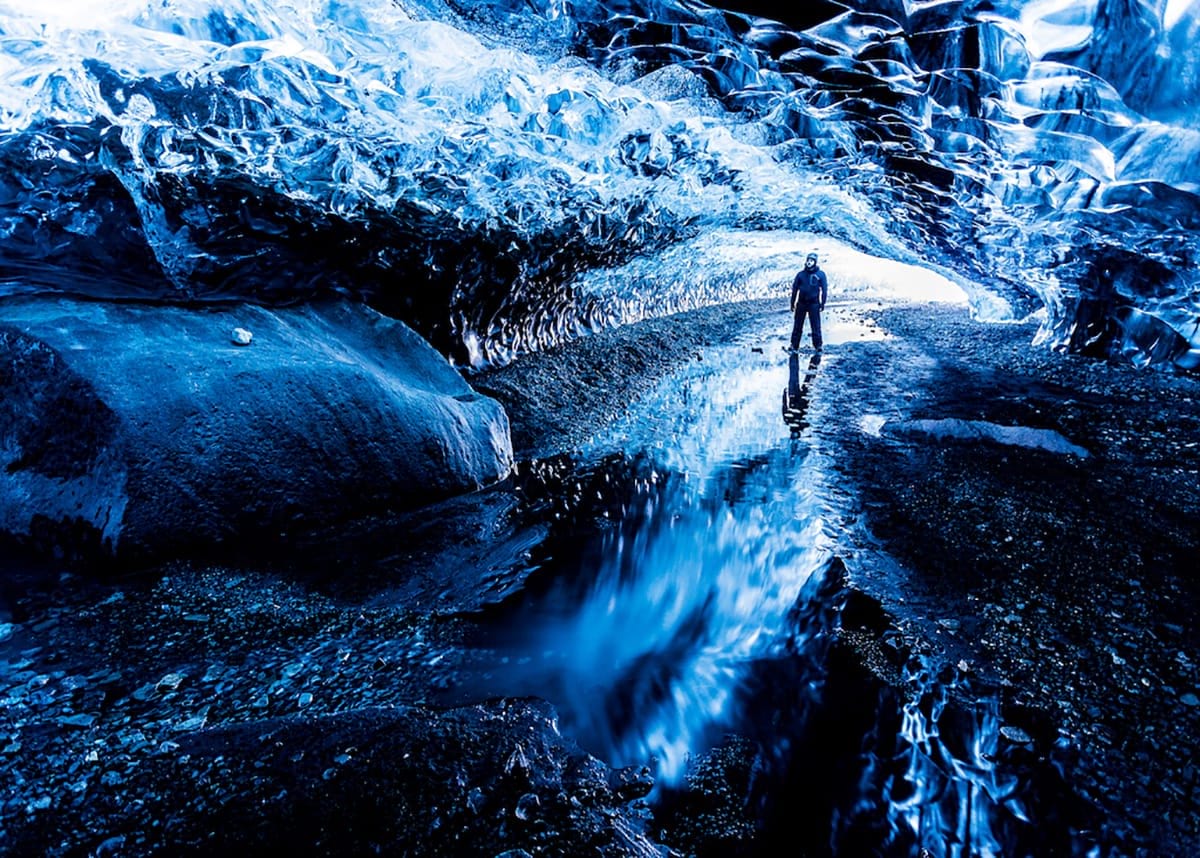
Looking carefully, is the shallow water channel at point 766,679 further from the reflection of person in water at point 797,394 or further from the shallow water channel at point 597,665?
the reflection of person in water at point 797,394

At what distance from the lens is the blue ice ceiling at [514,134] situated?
144 inches

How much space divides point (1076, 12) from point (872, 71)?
1427mm

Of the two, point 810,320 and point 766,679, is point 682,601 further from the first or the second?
point 810,320

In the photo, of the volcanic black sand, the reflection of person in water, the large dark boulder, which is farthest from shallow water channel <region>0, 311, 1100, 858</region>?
the reflection of person in water

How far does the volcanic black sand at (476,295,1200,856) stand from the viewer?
1.70 m

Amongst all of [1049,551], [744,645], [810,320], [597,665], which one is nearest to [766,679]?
[744,645]

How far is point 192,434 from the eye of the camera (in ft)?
9.49

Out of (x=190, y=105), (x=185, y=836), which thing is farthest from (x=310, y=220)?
(x=185, y=836)

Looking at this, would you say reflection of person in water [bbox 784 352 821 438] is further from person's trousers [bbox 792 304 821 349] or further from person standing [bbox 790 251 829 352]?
person standing [bbox 790 251 829 352]

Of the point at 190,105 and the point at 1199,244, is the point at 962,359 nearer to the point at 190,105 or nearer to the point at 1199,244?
the point at 1199,244

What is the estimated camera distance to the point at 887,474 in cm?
399

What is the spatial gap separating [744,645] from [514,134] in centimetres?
511

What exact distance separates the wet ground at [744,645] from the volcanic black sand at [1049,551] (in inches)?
0.5

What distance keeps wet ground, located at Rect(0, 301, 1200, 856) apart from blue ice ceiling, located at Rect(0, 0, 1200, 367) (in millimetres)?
2634
